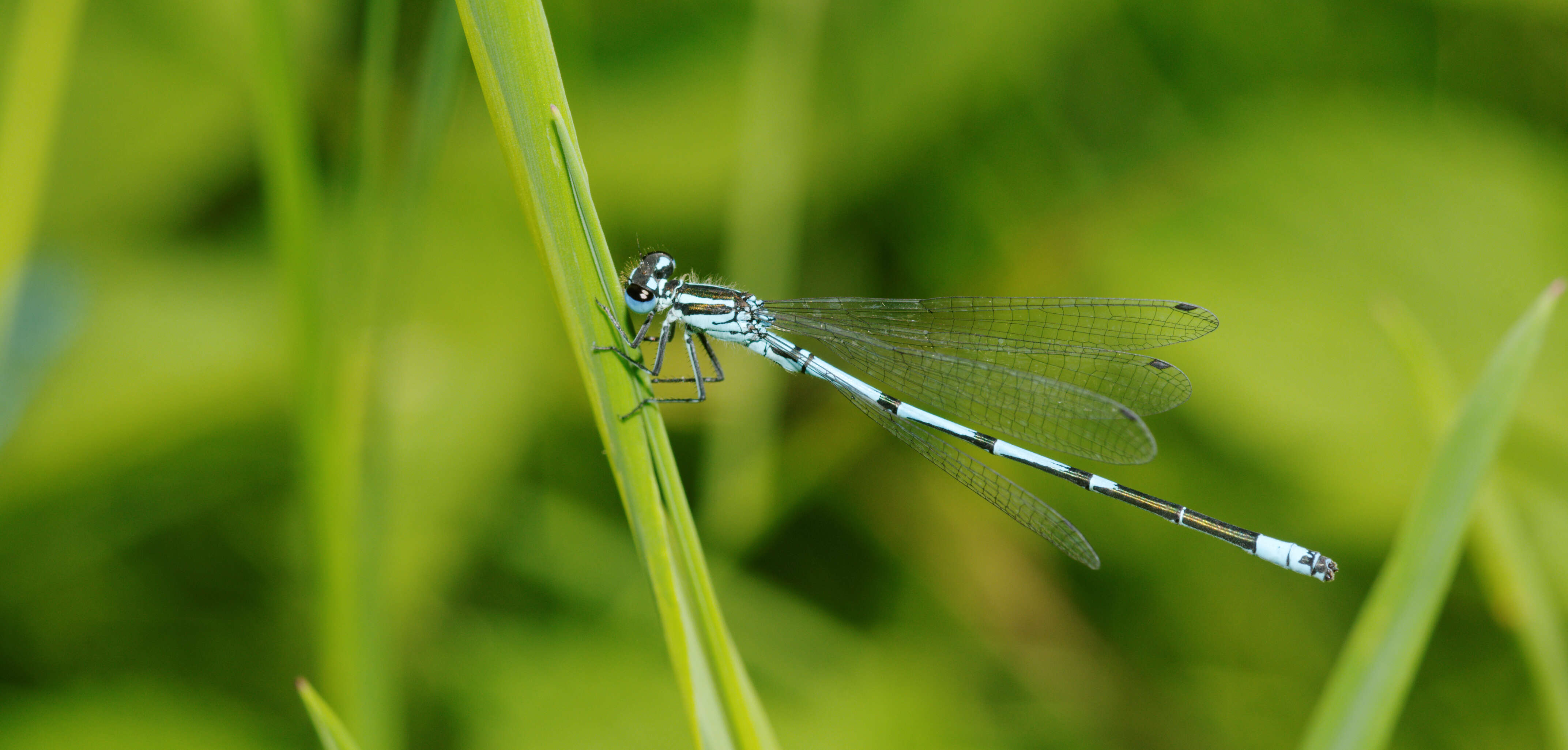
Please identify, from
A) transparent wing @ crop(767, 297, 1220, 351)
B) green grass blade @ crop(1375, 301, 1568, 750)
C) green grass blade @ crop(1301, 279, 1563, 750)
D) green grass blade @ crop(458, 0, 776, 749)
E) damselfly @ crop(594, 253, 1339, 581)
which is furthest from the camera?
transparent wing @ crop(767, 297, 1220, 351)

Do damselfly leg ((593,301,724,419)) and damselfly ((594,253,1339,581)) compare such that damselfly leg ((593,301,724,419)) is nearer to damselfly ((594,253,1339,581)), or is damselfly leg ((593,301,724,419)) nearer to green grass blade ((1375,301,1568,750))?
damselfly ((594,253,1339,581))

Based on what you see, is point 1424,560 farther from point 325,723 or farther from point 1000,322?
point 325,723

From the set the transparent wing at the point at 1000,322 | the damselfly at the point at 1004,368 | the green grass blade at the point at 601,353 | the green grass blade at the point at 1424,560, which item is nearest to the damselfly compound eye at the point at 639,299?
the damselfly at the point at 1004,368

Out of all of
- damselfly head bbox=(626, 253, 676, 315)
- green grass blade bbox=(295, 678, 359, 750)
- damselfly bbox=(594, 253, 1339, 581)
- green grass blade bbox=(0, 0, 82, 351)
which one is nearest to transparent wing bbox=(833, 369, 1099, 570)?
damselfly bbox=(594, 253, 1339, 581)

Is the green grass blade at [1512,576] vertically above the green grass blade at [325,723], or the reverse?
the green grass blade at [1512,576]

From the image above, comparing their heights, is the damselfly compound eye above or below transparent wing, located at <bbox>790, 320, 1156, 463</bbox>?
below

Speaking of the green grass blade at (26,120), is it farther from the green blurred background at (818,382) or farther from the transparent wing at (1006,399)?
the transparent wing at (1006,399)

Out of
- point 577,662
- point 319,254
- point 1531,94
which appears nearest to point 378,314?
point 319,254
